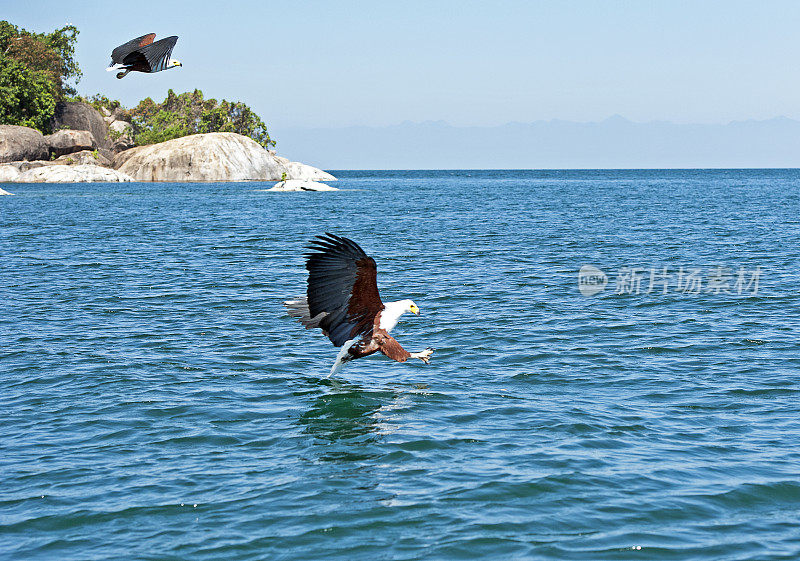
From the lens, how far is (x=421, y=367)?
14180 millimetres

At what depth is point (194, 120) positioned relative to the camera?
5536 inches

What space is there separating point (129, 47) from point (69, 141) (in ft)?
323

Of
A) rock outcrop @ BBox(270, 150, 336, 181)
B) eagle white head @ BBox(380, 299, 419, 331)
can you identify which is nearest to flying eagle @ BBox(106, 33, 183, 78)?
eagle white head @ BBox(380, 299, 419, 331)

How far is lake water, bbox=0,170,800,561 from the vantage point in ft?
26.1

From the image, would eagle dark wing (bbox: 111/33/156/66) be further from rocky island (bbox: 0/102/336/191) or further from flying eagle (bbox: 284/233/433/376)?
rocky island (bbox: 0/102/336/191)

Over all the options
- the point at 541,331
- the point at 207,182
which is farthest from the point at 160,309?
the point at 207,182

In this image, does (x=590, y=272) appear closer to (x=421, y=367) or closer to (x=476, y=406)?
(x=421, y=367)

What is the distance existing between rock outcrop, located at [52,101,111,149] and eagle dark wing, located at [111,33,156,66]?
104 m

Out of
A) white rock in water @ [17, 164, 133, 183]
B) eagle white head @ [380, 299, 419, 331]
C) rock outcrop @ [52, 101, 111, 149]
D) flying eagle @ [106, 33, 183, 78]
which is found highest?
rock outcrop @ [52, 101, 111, 149]

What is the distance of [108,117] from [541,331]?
435 feet

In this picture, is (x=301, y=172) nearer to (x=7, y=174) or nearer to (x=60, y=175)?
(x=60, y=175)

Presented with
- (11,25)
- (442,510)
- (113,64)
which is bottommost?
(442,510)

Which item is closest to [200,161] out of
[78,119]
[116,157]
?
[116,157]

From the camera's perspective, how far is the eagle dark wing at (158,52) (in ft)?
46.3
